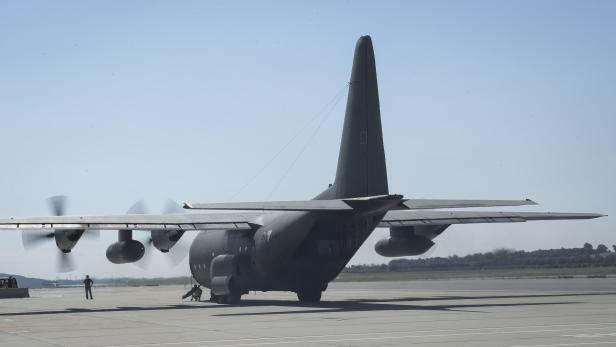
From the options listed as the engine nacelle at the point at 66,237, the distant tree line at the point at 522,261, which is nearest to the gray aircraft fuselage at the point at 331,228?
the engine nacelle at the point at 66,237

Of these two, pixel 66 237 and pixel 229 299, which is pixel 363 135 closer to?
pixel 229 299

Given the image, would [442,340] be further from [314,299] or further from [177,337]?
[314,299]

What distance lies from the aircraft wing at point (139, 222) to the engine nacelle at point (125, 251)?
1.98m

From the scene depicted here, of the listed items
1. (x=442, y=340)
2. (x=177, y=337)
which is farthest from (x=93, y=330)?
(x=442, y=340)

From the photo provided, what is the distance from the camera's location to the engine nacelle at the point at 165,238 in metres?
36.2

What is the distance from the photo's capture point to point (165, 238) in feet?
119

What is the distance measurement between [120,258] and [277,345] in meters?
19.9

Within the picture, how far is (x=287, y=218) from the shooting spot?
3241 centimetres

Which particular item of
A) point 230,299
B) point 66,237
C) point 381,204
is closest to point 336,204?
point 381,204

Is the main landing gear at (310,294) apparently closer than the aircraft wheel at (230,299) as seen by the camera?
Yes

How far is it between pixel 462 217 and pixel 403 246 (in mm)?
2957

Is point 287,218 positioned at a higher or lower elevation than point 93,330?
higher

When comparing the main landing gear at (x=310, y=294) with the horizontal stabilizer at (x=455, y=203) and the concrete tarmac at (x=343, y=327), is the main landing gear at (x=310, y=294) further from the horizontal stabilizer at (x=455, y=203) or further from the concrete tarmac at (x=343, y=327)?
the horizontal stabilizer at (x=455, y=203)

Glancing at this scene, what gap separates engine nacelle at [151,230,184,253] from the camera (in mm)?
36188
